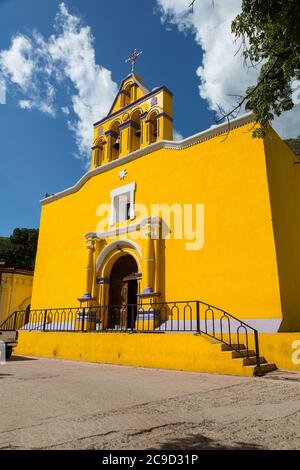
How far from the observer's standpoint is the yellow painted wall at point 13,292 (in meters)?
20.1

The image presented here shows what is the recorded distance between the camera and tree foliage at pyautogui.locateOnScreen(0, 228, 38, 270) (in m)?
32.1

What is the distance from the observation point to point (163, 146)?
11664 mm

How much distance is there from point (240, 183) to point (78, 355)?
6357mm

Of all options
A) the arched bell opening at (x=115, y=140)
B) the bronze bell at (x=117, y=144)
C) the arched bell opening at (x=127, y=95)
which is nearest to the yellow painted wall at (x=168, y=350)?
the arched bell opening at (x=115, y=140)

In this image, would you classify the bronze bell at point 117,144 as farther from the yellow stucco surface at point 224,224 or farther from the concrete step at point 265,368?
the concrete step at point 265,368

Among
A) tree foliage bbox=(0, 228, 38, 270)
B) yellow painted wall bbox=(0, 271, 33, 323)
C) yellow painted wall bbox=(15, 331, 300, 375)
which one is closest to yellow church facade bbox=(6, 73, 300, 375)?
yellow painted wall bbox=(15, 331, 300, 375)

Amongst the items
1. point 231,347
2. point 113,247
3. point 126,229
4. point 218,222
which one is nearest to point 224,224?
point 218,222

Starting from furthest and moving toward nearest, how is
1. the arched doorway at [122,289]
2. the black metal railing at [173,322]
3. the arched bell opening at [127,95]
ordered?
the arched bell opening at [127,95], the arched doorway at [122,289], the black metal railing at [173,322]

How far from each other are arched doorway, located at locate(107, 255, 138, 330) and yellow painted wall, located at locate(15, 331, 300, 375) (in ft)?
5.74

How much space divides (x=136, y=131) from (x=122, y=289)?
587 centimetres

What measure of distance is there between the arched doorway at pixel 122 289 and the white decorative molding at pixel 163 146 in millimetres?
3475

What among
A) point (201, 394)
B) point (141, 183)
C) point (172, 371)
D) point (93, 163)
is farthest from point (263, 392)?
point (93, 163)

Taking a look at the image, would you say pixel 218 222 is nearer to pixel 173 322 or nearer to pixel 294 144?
pixel 173 322

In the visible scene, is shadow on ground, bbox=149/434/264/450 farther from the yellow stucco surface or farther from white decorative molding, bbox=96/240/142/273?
white decorative molding, bbox=96/240/142/273
